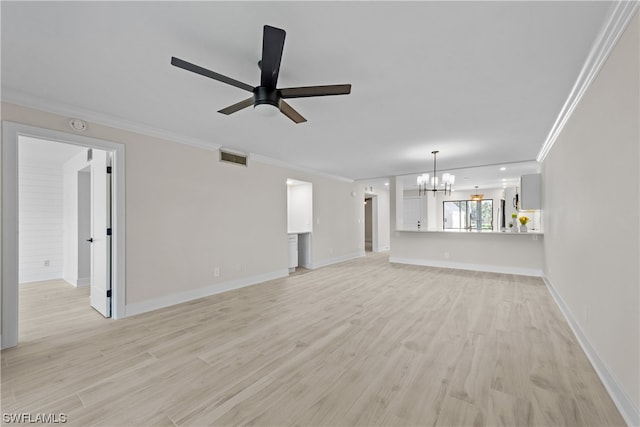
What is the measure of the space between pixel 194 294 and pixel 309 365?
2525 mm

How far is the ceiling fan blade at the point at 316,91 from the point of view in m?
1.88

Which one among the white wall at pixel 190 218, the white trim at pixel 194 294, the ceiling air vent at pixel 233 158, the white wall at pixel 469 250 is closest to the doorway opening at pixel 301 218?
the white wall at pixel 190 218

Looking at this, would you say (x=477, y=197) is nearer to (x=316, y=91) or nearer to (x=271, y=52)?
(x=316, y=91)

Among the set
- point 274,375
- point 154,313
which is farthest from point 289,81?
point 154,313

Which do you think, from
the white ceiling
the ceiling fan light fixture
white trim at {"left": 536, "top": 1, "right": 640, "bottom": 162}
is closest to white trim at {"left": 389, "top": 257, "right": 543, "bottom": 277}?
the white ceiling

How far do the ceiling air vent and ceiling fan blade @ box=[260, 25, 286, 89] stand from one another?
107 inches

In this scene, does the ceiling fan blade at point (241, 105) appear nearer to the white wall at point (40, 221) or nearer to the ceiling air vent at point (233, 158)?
the ceiling air vent at point (233, 158)

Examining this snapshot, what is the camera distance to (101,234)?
3395 mm

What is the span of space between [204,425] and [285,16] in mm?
2495

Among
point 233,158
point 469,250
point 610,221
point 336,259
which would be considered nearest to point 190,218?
point 233,158

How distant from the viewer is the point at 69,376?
6.76 feet

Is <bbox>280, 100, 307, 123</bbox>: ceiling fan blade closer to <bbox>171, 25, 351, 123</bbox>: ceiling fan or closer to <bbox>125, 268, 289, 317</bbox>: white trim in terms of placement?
<bbox>171, 25, 351, 123</bbox>: ceiling fan

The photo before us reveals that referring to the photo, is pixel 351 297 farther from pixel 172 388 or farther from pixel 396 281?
pixel 172 388

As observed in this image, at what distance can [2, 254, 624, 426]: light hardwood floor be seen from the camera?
5.42 feet
